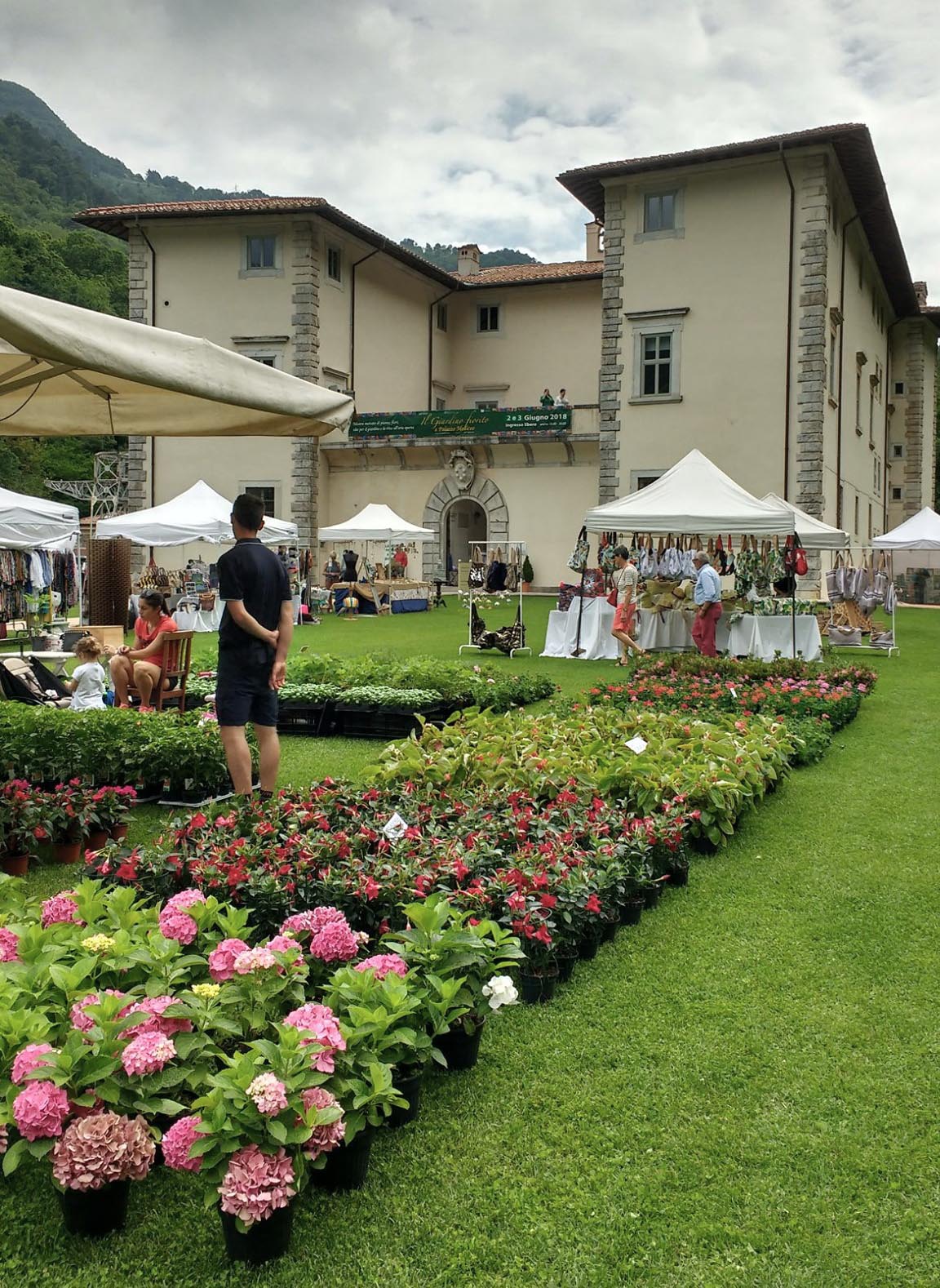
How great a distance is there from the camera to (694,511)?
47.8 feet

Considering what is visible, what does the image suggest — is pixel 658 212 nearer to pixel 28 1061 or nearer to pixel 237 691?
pixel 237 691

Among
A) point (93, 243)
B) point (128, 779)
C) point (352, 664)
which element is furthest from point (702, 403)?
point (93, 243)

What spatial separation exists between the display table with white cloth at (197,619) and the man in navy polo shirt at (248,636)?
15.6 meters

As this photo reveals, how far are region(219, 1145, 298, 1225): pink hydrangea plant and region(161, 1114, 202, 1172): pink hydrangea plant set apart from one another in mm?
105

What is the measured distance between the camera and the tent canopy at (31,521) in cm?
1577

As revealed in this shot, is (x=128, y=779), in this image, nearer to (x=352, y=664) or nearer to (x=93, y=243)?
(x=352, y=664)

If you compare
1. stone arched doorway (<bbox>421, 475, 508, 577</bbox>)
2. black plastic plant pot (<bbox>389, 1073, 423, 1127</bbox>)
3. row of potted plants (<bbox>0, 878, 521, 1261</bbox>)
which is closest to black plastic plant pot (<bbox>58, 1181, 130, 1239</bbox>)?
row of potted plants (<bbox>0, 878, 521, 1261</bbox>)

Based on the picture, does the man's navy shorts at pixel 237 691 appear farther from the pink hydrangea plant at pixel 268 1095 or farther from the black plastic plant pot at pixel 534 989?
the pink hydrangea plant at pixel 268 1095

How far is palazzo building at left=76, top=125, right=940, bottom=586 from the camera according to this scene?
88.0 ft

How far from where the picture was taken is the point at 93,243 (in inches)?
2515

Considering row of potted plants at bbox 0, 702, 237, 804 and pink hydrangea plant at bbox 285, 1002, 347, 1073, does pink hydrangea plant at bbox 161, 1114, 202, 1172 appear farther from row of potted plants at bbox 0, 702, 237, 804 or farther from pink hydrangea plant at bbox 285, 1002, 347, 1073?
row of potted plants at bbox 0, 702, 237, 804

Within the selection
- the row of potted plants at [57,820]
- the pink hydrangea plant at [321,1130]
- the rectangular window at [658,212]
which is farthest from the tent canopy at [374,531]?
the pink hydrangea plant at [321,1130]

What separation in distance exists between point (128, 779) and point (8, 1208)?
417 cm

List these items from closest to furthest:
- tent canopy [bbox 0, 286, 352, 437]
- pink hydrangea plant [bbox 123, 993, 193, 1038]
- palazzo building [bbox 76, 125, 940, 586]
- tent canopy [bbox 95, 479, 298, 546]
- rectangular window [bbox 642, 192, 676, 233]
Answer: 1. pink hydrangea plant [bbox 123, 993, 193, 1038]
2. tent canopy [bbox 0, 286, 352, 437]
3. tent canopy [bbox 95, 479, 298, 546]
4. palazzo building [bbox 76, 125, 940, 586]
5. rectangular window [bbox 642, 192, 676, 233]
